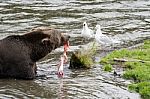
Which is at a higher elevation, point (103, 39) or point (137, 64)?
point (103, 39)

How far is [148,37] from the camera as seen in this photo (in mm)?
21562

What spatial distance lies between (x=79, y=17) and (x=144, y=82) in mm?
12485

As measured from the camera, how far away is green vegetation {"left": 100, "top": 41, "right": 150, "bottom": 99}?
1338 cm

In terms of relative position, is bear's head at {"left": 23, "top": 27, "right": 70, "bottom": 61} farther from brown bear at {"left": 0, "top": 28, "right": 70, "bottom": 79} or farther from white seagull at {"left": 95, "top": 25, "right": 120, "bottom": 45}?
white seagull at {"left": 95, "top": 25, "right": 120, "bottom": 45}

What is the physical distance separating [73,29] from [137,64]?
7.13 m

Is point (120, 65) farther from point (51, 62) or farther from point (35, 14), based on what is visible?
point (35, 14)

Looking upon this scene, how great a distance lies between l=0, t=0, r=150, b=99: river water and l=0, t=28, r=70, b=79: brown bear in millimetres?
275

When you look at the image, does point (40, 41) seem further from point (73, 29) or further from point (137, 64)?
point (73, 29)

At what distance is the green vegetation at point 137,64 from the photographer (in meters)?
13.4

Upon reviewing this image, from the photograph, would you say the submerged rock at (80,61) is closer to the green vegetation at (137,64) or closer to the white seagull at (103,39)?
the green vegetation at (137,64)

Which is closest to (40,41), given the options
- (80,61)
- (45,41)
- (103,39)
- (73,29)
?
(45,41)

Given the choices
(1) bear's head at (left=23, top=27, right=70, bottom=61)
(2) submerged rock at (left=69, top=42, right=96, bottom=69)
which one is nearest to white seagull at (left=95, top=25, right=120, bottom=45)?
(2) submerged rock at (left=69, top=42, right=96, bottom=69)

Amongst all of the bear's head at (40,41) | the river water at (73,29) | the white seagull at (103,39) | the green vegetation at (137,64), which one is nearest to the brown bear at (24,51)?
the bear's head at (40,41)

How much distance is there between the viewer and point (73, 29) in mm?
22578
